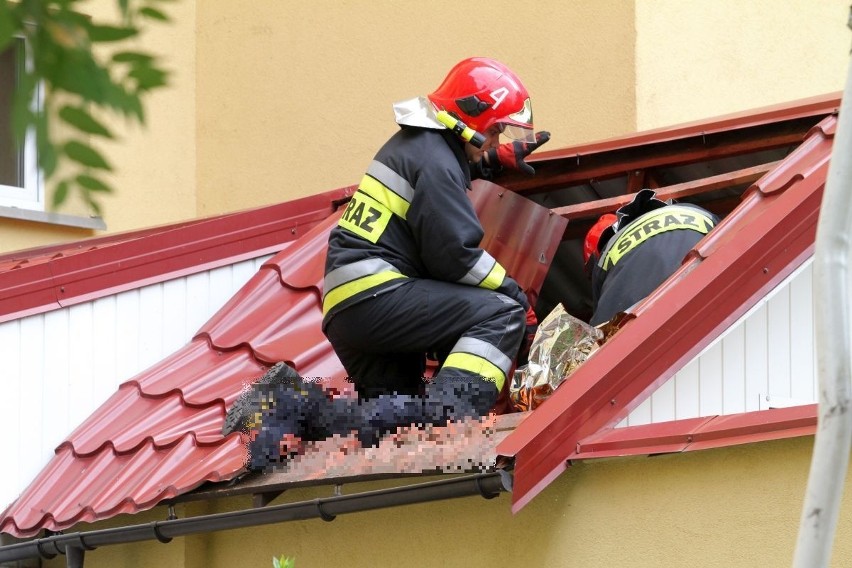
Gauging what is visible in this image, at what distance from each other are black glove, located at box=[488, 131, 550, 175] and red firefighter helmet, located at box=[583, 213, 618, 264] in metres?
0.36

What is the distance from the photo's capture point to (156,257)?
790 centimetres

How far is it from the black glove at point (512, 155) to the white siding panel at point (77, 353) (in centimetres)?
165

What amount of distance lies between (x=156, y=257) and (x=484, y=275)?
216cm

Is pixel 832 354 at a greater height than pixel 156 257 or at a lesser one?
lesser

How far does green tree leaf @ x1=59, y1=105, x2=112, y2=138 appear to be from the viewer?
223cm

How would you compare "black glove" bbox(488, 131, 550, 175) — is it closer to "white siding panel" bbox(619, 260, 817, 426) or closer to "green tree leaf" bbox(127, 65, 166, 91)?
"white siding panel" bbox(619, 260, 817, 426)

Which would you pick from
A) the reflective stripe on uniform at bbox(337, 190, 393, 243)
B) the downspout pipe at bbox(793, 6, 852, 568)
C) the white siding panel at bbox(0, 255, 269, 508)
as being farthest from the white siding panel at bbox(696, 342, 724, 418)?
the white siding panel at bbox(0, 255, 269, 508)

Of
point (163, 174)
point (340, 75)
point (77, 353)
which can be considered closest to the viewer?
point (77, 353)

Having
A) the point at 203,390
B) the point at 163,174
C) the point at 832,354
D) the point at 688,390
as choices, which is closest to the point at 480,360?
the point at 688,390

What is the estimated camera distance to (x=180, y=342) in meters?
7.91

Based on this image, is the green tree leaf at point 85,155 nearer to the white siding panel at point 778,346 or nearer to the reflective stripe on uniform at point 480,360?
the white siding panel at point 778,346

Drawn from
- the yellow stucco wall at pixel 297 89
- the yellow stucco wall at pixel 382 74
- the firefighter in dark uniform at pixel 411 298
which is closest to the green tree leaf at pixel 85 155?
the firefighter in dark uniform at pixel 411 298

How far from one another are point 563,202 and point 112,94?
18.6 feet

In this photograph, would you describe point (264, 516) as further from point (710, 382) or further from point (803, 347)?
point (803, 347)
